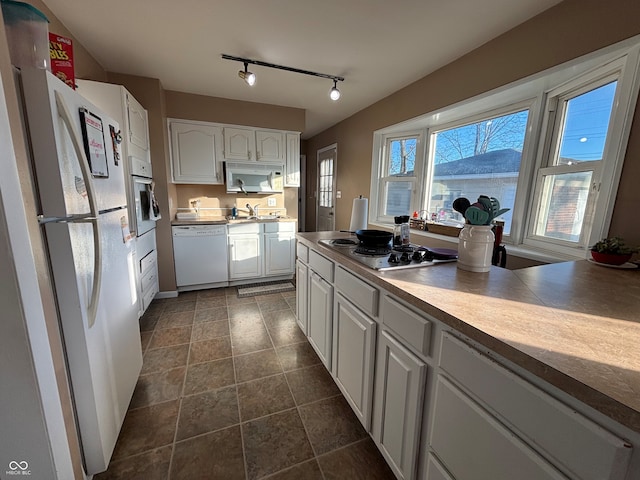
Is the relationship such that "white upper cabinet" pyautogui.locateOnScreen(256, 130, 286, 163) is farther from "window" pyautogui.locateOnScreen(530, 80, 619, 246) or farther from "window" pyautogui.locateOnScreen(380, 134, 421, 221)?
"window" pyautogui.locateOnScreen(530, 80, 619, 246)

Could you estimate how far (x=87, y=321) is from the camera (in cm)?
109

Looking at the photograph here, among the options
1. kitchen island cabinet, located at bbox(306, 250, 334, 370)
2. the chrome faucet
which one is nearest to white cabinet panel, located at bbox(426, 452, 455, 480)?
kitchen island cabinet, located at bbox(306, 250, 334, 370)

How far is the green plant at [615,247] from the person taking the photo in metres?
1.33

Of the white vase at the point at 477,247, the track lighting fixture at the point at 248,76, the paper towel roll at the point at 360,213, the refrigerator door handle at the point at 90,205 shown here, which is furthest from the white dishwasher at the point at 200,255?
the white vase at the point at 477,247

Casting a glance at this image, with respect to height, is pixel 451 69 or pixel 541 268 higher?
pixel 451 69

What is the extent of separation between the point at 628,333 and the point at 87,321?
1.78 m

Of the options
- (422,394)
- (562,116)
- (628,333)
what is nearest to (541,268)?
(628,333)

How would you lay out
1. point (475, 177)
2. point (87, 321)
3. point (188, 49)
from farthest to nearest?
1. point (475, 177)
2. point (188, 49)
3. point (87, 321)

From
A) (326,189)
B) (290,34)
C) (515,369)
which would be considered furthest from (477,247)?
(326,189)

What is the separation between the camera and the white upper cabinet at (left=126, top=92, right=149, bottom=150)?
241cm

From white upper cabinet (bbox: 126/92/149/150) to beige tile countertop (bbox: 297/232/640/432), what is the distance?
8.12 feet

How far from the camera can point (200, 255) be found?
10.9ft

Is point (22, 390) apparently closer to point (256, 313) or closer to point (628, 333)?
point (628, 333)

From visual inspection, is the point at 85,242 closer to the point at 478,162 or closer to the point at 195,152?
the point at 195,152
